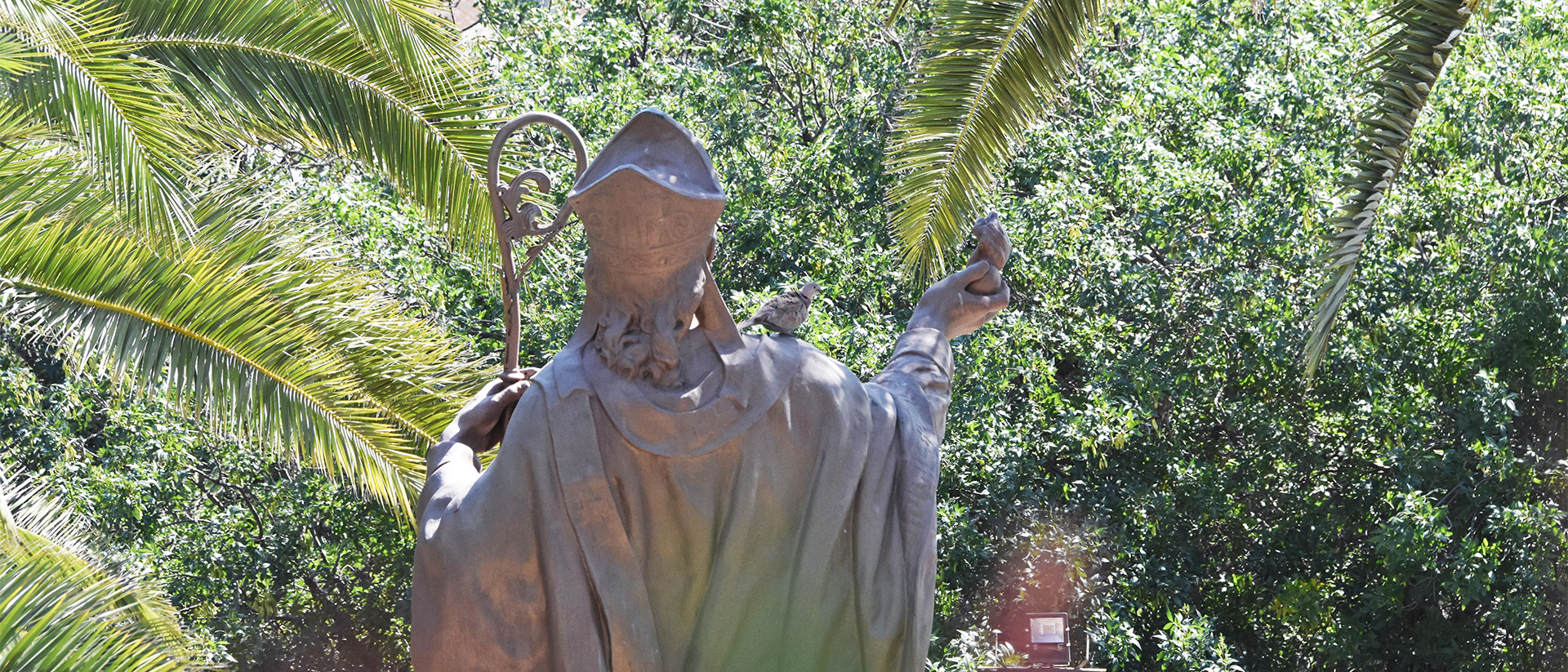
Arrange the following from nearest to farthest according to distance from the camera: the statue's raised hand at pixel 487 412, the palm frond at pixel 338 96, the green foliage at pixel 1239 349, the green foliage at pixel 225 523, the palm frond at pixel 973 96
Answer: the statue's raised hand at pixel 487 412, the palm frond at pixel 973 96, the palm frond at pixel 338 96, the green foliage at pixel 1239 349, the green foliage at pixel 225 523

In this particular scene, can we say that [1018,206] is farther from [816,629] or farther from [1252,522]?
[816,629]

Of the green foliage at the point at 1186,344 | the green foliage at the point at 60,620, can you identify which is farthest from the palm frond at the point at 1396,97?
the green foliage at the point at 60,620

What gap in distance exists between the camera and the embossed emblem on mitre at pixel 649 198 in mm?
3014

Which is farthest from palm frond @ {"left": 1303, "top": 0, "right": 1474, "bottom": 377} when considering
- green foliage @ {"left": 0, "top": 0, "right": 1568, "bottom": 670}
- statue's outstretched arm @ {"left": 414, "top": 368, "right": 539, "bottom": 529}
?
green foliage @ {"left": 0, "top": 0, "right": 1568, "bottom": 670}

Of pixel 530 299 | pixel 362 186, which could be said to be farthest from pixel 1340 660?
pixel 362 186

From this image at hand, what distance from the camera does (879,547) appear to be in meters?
3.24

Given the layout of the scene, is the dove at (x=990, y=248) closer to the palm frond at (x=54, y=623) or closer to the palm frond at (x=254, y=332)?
the palm frond at (x=54, y=623)

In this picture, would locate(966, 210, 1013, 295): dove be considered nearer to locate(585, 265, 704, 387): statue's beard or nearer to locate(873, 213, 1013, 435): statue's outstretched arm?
locate(873, 213, 1013, 435): statue's outstretched arm

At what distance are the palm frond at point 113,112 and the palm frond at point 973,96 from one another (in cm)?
276

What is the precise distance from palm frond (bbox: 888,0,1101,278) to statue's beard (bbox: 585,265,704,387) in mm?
3551

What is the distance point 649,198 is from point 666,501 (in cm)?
55

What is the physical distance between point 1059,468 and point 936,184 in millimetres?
4768

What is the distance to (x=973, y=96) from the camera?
6547mm

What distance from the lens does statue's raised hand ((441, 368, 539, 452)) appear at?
3334 mm
